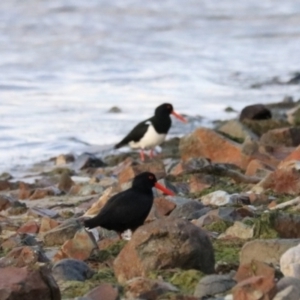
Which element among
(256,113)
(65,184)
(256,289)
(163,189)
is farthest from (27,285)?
(256,113)

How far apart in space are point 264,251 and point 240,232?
76 centimetres

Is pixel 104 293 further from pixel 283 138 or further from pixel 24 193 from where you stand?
pixel 283 138

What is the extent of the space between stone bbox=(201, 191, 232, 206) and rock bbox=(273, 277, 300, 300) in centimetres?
245

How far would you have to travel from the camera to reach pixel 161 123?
10984mm

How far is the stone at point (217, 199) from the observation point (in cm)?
615

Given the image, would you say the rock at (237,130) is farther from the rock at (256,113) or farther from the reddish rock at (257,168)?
the reddish rock at (257,168)

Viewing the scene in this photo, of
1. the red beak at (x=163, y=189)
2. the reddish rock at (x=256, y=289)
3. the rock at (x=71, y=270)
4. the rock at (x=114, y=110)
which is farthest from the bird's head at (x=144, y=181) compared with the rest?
the rock at (x=114, y=110)

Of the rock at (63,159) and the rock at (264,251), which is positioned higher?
the rock at (264,251)

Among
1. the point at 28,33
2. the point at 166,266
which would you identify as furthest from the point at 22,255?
the point at 28,33

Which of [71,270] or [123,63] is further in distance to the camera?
[123,63]

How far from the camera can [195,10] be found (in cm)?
2684

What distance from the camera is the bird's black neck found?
35.9 feet

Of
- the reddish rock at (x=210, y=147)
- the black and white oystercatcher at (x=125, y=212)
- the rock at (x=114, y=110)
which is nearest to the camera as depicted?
the black and white oystercatcher at (x=125, y=212)

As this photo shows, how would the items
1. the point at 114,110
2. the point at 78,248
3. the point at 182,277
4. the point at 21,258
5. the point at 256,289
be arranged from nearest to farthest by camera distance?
the point at 256,289 → the point at 182,277 → the point at 21,258 → the point at 78,248 → the point at 114,110
